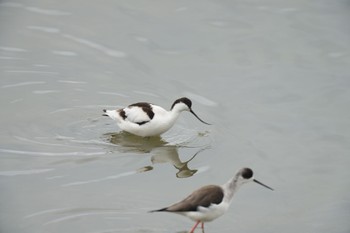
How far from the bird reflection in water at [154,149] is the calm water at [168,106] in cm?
3

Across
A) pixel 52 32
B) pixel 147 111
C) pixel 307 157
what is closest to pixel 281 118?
pixel 307 157

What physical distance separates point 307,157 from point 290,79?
247 centimetres

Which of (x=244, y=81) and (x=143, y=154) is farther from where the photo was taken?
(x=244, y=81)

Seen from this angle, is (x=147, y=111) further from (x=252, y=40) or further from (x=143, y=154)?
(x=252, y=40)

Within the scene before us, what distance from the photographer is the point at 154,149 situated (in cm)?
1069

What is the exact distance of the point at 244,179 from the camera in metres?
8.35

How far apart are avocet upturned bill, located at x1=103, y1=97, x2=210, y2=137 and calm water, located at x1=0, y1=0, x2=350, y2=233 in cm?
22

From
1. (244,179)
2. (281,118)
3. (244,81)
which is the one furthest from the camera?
(244,81)

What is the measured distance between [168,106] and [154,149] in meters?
1.15

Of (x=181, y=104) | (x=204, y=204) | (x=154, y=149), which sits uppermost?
(x=204, y=204)

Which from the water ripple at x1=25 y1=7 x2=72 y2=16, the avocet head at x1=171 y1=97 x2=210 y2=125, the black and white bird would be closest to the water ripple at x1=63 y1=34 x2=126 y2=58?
the water ripple at x1=25 y1=7 x2=72 y2=16

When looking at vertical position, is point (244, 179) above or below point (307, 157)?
above

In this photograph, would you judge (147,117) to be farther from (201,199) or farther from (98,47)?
(98,47)

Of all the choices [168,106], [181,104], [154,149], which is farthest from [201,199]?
[168,106]
